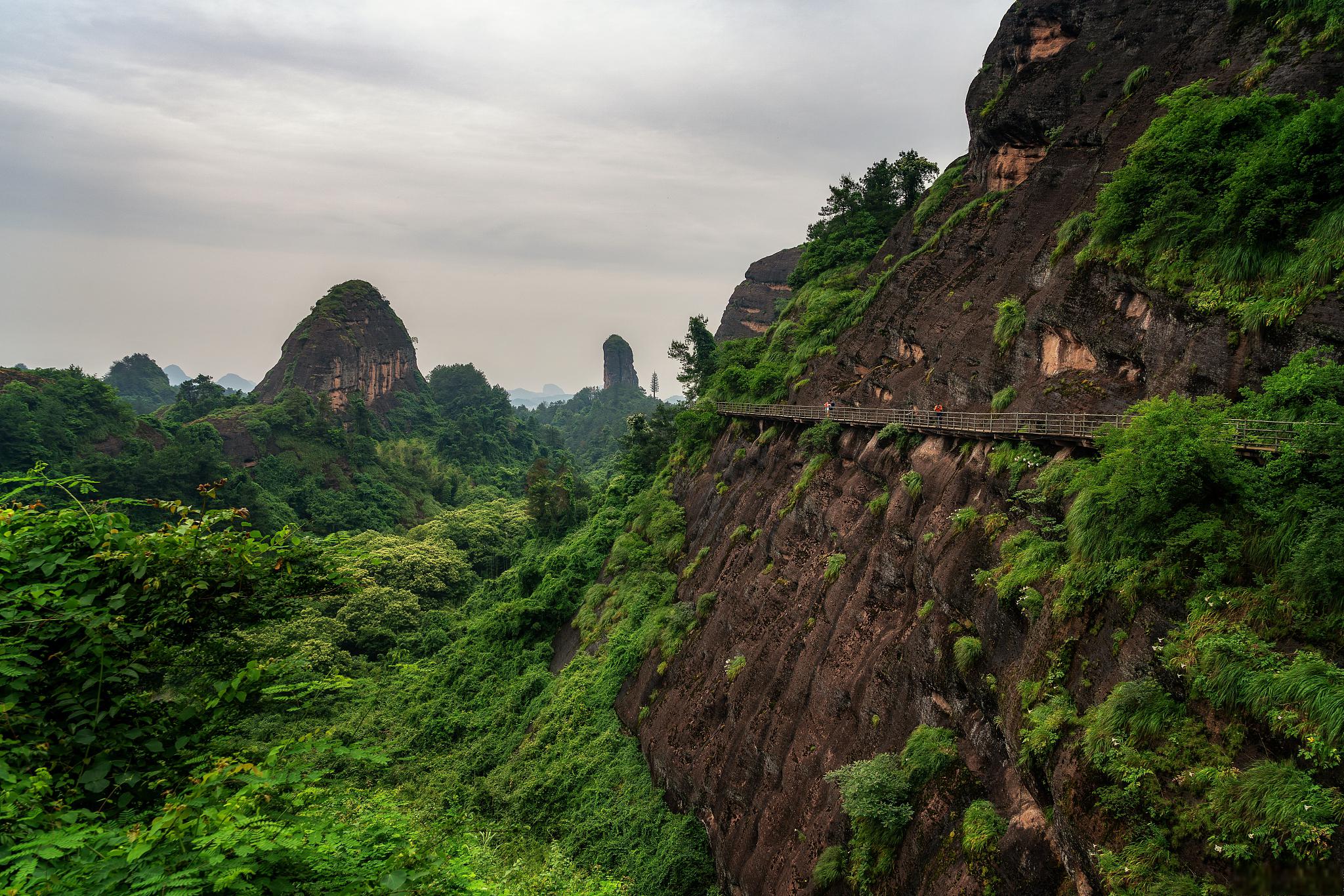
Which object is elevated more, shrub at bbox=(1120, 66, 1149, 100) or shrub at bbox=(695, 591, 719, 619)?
shrub at bbox=(1120, 66, 1149, 100)

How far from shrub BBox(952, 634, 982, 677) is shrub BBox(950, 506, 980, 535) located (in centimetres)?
267

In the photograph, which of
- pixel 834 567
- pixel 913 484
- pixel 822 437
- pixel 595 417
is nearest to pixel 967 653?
pixel 913 484

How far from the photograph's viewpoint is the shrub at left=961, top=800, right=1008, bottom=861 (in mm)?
10047

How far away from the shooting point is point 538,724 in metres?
26.4

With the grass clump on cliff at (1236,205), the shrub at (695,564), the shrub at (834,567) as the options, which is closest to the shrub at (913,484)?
the shrub at (834,567)

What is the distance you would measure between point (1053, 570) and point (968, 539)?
2.67m

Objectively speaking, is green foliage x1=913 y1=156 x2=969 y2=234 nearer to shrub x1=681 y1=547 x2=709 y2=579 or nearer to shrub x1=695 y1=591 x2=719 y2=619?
shrub x1=681 y1=547 x2=709 y2=579

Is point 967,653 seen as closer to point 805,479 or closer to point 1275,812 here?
point 1275,812

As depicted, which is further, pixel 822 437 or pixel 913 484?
pixel 822 437

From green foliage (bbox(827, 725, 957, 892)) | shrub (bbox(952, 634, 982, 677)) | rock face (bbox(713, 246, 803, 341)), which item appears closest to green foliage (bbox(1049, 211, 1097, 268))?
shrub (bbox(952, 634, 982, 677))

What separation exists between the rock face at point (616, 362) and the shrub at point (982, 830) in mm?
167785

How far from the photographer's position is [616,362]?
584 ft

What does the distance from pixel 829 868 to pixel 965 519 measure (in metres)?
7.75

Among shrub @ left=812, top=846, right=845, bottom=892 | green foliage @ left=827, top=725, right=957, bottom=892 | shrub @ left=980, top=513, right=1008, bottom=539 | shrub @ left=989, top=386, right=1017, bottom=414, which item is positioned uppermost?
shrub @ left=989, top=386, right=1017, bottom=414
